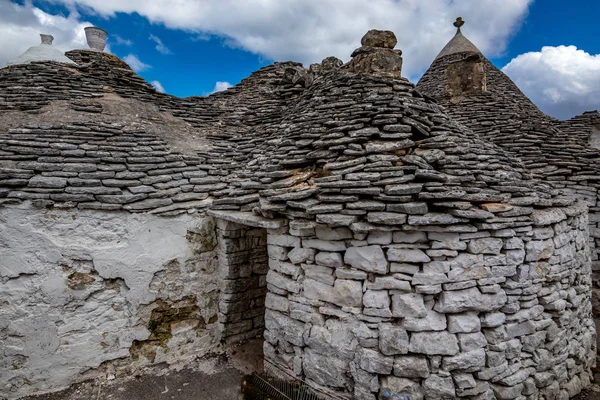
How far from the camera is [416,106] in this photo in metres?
4.32

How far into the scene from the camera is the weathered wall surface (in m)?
3.88

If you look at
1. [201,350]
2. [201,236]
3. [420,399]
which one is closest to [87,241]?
[201,236]

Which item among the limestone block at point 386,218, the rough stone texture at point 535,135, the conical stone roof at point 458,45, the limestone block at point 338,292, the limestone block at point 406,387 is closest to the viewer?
the limestone block at point 386,218

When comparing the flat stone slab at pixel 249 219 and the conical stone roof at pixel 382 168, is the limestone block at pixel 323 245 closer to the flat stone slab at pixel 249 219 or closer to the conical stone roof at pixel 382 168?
the conical stone roof at pixel 382 168

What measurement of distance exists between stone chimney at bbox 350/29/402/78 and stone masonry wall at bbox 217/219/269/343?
3.00 meters

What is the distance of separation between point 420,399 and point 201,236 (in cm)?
337

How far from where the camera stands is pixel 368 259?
337 centimetres

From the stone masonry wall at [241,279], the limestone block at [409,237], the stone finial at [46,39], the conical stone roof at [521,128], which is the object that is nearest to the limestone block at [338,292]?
the limestone block at [409,237]

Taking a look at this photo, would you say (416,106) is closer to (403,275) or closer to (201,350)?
(403,275)

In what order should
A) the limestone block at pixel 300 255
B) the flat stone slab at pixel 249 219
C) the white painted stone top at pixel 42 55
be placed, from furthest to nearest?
the white painted stone top at pixel 42 55
the flat stone slab at pixel 249 219
the limestone block at pixel 300 255

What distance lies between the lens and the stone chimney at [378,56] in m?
5.06

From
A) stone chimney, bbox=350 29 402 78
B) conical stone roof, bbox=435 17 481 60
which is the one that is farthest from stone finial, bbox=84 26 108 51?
conical stone roof, bbox=435 17 481 60

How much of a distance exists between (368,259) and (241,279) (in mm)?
2281

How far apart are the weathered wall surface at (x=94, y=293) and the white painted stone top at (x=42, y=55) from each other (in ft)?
12.6
